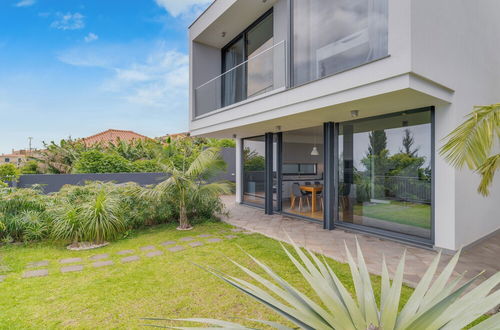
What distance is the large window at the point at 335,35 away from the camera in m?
5.00

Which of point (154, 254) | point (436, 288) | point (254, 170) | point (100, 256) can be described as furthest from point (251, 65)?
point (436, 288)

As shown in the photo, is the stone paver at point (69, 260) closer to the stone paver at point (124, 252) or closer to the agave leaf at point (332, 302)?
the stone paver at point (124, 252)

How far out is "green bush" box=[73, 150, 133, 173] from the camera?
13.2 metres

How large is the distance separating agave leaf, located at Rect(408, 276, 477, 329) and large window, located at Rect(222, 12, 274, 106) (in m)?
7.20

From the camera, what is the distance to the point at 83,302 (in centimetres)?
377

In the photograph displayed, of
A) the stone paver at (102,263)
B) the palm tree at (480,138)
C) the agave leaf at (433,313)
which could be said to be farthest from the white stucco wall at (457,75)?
the stone paver at (102,263)

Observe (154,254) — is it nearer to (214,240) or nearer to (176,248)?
(176,248)

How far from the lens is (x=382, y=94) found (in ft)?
15.3

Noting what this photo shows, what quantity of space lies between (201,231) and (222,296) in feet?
12.4

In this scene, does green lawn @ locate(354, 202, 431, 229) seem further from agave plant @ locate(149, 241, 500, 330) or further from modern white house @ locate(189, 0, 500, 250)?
agave plant @ locate(149, 241, 500, 330)

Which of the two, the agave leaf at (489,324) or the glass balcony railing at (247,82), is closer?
the agave leaf at (489,324)

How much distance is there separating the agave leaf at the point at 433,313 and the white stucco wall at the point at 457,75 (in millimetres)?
3963

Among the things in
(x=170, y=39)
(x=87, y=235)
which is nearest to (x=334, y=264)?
(x=87, y=235)

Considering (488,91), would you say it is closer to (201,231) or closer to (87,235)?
(201,231)
